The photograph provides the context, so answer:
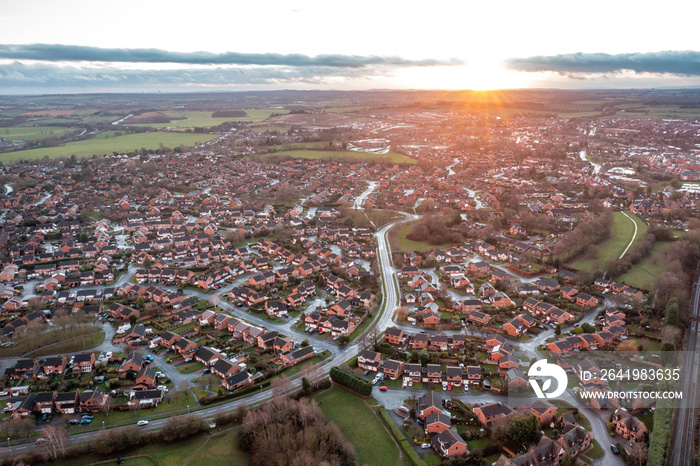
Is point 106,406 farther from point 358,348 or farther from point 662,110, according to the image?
point 662,110

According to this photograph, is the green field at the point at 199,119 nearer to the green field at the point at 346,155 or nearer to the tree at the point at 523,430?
the green field at the point at 346,155

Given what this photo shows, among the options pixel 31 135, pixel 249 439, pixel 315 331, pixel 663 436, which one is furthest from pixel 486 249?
pixel 31 135

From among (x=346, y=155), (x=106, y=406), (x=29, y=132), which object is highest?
(x=29, y=132)

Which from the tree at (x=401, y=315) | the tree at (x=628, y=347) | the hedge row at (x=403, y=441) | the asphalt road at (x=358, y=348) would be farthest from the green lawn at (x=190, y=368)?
the tree at (x=628, y=347)

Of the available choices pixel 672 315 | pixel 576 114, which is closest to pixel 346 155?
pixel 672 315

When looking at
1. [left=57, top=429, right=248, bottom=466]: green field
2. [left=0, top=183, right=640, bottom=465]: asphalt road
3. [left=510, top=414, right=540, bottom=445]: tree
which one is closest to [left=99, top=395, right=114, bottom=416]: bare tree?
[left=0, top=183, right=640, bottom=465]: asphalt road
